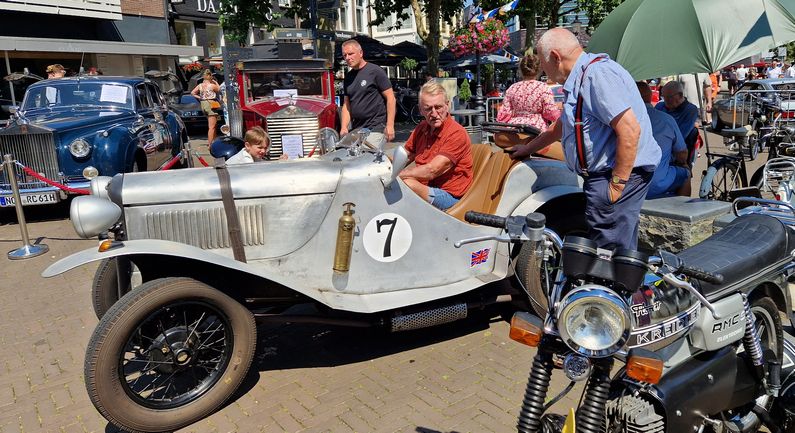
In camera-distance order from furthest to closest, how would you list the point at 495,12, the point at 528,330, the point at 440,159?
1. the point at 495,12
2. the point at 440,159
3. the point at 528,330

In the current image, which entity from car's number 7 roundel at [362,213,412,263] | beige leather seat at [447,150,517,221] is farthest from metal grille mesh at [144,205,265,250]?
beige leather seat at [447,150,517,221]

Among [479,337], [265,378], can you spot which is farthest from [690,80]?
[265,378]

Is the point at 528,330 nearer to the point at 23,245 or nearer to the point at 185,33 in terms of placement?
the point at 23,245

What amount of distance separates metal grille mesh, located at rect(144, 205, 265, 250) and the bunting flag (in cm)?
1431

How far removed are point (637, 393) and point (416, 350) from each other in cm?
199

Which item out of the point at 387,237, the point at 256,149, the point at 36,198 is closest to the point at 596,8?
the point at 36,198

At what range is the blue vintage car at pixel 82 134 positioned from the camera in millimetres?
8000

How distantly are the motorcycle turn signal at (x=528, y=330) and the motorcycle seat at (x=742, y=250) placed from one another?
846 mm

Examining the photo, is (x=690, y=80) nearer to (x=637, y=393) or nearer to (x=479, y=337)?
(x=479, y=337)

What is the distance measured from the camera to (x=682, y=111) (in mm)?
6398

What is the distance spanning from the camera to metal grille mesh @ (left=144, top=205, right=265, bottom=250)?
3.64 meters

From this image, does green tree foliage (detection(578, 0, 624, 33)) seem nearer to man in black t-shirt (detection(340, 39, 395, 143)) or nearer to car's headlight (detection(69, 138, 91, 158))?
man in black t-shirt (detection(340, 39, 395, 143))

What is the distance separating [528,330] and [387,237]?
5.79ft

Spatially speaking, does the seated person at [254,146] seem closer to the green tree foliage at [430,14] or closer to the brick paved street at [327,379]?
the brick paved street at [327,379]
